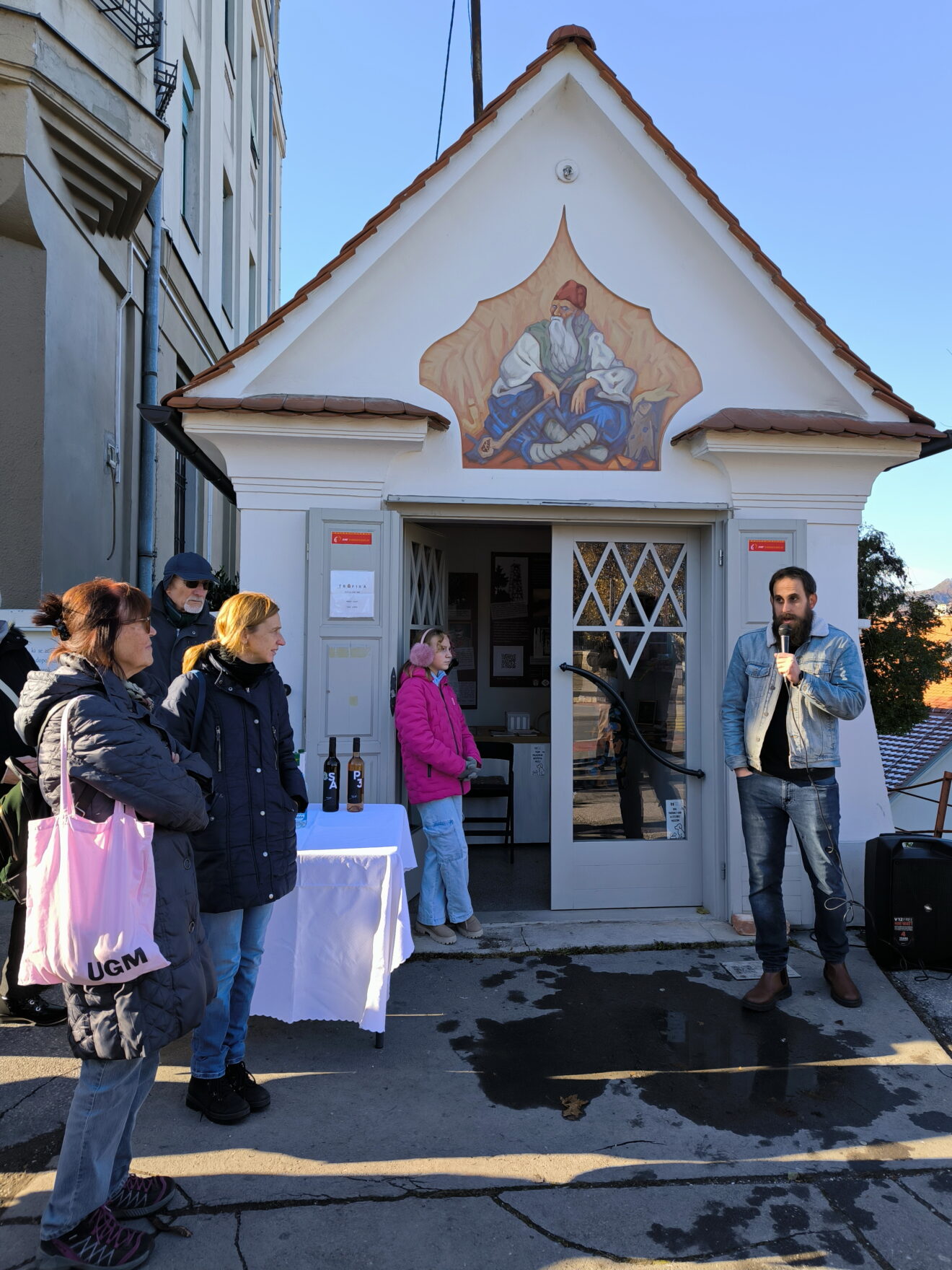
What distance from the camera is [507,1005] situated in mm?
4684

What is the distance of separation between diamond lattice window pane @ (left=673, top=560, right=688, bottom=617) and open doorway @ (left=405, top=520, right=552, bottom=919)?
2.16 metres

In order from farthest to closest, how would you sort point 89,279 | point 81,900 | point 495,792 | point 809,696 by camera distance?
point 495,792 < point 89,279 < point 809,696 < point 81,900

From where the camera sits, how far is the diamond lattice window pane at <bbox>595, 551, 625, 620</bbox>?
20.3 feet

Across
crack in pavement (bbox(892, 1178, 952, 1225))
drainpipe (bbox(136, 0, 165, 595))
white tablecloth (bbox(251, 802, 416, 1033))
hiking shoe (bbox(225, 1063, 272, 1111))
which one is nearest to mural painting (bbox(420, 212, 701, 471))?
white tablecloth (bbox(251, 802, 416, 1033))

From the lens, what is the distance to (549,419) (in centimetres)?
585

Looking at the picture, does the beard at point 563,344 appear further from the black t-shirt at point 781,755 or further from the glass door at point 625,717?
the black t-shirt at point 781,755

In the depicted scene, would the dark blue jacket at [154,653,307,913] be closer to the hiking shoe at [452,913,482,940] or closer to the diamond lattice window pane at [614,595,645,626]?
the hiking shoe at [452,913,482,940]

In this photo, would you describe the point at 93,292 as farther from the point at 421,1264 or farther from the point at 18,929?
the point at 421,1264

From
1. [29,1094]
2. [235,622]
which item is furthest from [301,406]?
[29,1094]

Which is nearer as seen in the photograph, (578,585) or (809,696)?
(809,696)

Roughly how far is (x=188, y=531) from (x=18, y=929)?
8.67m

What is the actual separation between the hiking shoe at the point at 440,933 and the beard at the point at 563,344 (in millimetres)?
3530

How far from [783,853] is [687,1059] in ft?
3.94

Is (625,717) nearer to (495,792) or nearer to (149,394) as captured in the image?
(495,792)
